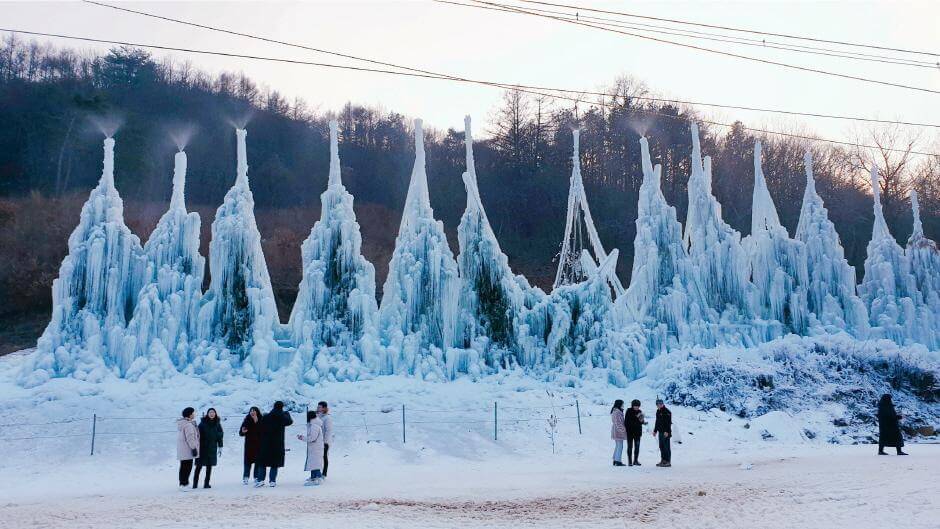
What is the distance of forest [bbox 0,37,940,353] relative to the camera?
1660 inches

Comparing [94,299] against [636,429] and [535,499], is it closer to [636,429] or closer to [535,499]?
[636,429]

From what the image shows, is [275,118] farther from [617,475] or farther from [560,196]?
[617,475]

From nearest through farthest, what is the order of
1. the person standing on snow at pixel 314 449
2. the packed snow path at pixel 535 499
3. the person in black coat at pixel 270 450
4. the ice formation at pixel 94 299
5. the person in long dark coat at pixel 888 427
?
1. the packed snow path at pixel 535 499
2. the person in black coat at pixel 270 450
3. the person standing on snow at pixel 314 449
4. the person in long dark coat at pixel 888 427
5. the ice formation at pixel 94 299

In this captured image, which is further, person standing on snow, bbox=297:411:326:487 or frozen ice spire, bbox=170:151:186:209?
frozen ice spire, bbox=170:151:186:209

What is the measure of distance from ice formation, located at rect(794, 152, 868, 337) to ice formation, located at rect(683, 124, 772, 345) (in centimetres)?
246

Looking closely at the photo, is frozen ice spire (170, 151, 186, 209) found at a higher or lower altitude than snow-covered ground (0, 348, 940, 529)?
higher

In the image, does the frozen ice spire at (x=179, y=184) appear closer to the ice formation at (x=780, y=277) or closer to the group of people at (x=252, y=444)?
the group of people at (x=252, y=444)

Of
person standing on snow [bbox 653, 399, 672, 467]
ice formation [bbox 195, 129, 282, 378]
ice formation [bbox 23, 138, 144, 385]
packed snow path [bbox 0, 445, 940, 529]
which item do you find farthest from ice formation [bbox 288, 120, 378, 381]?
person standing on snow [bbox 653, 399, 672, 467]

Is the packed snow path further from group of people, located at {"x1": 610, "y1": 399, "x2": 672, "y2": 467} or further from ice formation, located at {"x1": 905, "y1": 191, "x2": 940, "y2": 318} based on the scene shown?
ice formation, located at {"x1": 905, "y1": 191, "x2": 940, "y2": 318}

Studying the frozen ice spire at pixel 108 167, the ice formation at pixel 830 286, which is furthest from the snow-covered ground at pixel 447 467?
the ice formation at pixel 830 286

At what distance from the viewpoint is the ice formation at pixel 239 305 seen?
2222cm

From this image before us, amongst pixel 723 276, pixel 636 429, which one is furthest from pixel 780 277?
pixel 636 429

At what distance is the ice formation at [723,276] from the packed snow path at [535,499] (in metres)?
11.3

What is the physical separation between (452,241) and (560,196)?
711cm
